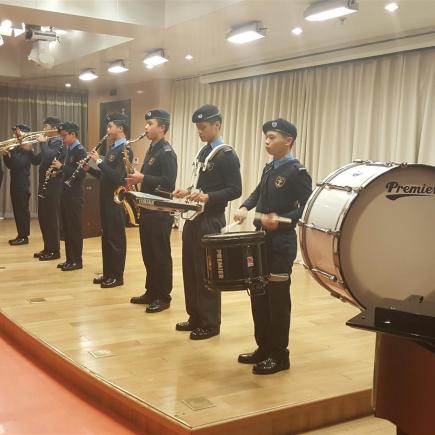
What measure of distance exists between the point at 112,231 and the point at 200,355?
187 cm

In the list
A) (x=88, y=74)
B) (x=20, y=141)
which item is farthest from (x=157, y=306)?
(x=88, y=74)

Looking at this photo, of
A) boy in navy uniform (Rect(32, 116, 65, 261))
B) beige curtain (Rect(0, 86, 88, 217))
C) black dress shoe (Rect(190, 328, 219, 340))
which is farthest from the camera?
beige curtain (Rect(0, 86, 88, 217))

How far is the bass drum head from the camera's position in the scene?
254 cm

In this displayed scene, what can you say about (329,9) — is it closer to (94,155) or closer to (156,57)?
(94,155)

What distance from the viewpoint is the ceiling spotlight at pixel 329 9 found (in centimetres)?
458

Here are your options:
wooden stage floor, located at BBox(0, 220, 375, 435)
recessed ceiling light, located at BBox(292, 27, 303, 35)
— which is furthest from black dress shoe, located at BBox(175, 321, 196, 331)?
recessed ceiling light, located at BBox(292, 27, 303, 35)

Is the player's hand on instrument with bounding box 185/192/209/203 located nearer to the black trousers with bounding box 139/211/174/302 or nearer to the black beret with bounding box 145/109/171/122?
the black trousers with bounding box 139/211/174/302

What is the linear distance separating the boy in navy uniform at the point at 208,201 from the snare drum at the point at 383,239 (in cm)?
120

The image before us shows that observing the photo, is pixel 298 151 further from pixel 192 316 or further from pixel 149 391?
pixel 149 391

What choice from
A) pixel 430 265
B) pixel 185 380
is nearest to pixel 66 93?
pixel 185 380

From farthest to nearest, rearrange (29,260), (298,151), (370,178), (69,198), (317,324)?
(298,151), (29,260), (69,198), (317,324), (370,178)

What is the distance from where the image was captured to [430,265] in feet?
8.42

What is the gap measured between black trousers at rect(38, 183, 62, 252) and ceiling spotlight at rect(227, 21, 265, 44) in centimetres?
248

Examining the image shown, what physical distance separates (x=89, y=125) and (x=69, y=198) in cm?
560
